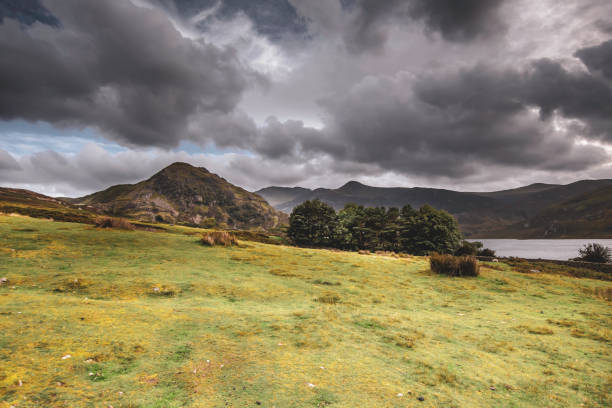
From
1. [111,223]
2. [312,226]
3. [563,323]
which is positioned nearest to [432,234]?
[312,226]

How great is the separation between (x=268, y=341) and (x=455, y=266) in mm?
14477

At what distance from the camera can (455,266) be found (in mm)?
16344

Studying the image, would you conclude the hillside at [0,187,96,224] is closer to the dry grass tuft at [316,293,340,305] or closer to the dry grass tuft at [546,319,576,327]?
the dry grass tuft at [316,293,340,305]

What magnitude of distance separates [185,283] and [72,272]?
370 cm

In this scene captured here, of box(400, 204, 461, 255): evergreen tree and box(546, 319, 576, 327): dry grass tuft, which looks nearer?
box(546, 319, 576, 327): dry grass tuft

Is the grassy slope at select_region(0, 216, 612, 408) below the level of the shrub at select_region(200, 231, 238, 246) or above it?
below

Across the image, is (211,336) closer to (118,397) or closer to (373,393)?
(118,397)

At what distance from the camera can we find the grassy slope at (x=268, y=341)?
12.0ft

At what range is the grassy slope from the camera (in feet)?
12.0

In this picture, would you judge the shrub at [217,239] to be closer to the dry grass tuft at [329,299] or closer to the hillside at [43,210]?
the dry grass tuft at [329,299]

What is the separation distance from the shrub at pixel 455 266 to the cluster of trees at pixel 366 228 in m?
26.9

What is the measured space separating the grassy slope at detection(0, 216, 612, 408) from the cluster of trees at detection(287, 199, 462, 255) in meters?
32.3

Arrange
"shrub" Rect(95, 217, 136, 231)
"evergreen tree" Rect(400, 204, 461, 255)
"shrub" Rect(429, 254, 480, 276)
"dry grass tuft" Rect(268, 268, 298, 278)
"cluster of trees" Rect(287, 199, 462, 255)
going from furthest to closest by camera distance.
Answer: "cluster of trees" Rect(287, 199, 462, 255)
"evergreen tree" Rect(400, 204, 461, 255)
"shrub" Rect(95, 217, 136, 231)
"shrub" Rect(429, 254, 480, 276)
"dry grass tuft" Rect(268, 268, 298, 278)

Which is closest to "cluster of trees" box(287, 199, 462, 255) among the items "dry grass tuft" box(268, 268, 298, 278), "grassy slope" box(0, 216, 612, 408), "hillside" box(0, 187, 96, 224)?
"hillside" box(0, 187, 96, 224)
